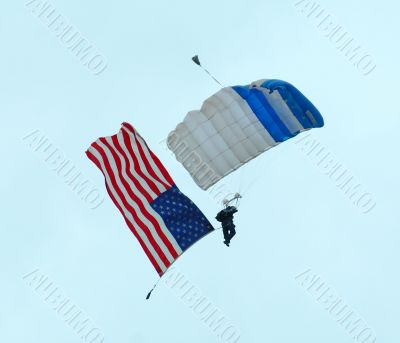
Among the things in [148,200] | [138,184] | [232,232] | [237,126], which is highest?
[138,184]

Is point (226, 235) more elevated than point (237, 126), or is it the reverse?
point (237, 126)

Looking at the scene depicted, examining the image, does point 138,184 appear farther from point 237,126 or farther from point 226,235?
point 237,126

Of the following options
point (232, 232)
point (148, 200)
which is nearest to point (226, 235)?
point (232, 232)

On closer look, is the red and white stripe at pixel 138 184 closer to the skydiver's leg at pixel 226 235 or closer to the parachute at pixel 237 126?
the parachute at pixel 237 126

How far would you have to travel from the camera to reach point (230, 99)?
35562 mm

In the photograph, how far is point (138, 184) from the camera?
116 feet

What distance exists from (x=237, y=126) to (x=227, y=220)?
3.39 m

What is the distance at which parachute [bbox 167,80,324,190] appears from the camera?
35.1 meters

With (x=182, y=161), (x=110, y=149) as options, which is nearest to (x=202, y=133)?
(x=182, y=161)

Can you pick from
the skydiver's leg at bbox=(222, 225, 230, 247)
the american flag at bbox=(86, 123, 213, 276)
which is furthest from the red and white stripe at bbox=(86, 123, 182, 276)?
the skydiver's leg at bbox=(222, 225, 230, 247)

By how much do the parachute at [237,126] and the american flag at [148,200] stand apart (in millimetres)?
1077

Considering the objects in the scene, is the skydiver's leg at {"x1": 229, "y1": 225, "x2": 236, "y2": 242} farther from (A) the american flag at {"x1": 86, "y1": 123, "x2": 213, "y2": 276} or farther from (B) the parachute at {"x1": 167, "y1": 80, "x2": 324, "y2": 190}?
(B) the parachute at {"x1": 167, "y1": 80, "x2": 324, "y2": 190}

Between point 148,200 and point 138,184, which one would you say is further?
point 138,184

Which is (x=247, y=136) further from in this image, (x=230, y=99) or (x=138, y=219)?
(x=138, y=219)
